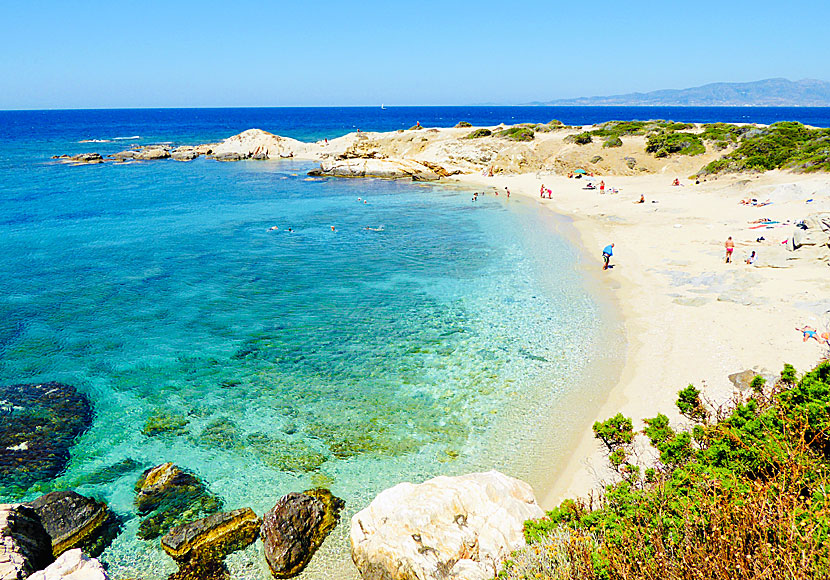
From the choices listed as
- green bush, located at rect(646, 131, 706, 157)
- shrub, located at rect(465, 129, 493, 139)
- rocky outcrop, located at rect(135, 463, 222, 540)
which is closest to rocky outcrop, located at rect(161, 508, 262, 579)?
rocky outcrop, located at rect(135, 463, 222, 540)

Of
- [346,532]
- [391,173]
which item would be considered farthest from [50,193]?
[346,532]

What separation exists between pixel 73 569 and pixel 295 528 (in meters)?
3.95

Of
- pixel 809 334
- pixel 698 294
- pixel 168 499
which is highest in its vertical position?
pixel 809 334

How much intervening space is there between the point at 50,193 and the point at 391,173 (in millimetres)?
38179

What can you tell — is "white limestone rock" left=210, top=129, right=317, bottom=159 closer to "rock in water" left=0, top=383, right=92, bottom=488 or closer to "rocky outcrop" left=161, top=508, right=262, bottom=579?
"rock in water" left=0, top=383, right=92, bottom=488

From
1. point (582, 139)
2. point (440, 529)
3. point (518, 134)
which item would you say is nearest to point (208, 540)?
point (440, 529)

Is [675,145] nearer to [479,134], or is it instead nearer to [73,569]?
[479,134]

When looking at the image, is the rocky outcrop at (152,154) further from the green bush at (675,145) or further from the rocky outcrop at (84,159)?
the green bush at (675,145)

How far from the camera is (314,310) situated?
22875 mm

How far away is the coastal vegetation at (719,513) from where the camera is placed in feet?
19.0

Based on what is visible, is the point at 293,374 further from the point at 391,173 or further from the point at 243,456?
the point at 391,173

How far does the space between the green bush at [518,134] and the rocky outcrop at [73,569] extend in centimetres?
6925

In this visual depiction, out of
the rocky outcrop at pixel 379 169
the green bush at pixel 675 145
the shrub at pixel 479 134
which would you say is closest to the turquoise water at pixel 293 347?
the rocky outcrop at pixel 379 169

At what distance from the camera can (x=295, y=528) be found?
10.5 m
